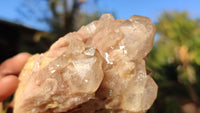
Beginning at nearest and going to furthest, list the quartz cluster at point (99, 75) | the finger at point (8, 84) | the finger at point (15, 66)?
the quartz cluster at point (99, 75)
the finger at point (8, 84)
the finger at point (15, 66)

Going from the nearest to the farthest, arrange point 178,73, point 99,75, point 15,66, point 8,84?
1. point 99,75
2. point 8,84
3. point 15,66
4. point 178,73

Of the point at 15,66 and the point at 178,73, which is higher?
the point at 15,66

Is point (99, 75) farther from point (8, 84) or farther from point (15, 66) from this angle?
point (15, 66)

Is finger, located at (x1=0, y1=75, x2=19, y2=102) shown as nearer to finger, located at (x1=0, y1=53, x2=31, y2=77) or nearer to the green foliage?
finger, located at (x1=0, y1=53, x2=31, y2=77)

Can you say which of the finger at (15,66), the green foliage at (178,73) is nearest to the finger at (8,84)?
the finger at (15,66)

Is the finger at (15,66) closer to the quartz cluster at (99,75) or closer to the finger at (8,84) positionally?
the finger at (8,84)

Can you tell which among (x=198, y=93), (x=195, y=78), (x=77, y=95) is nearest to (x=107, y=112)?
(x=77, y=95)

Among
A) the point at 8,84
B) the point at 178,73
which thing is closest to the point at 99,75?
the point at 8,84

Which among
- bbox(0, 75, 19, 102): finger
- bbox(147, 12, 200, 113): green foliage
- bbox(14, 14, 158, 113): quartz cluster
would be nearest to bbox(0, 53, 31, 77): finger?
bbox(0, 75, 19, 102): finger

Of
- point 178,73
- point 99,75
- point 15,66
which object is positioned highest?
point 15,66
